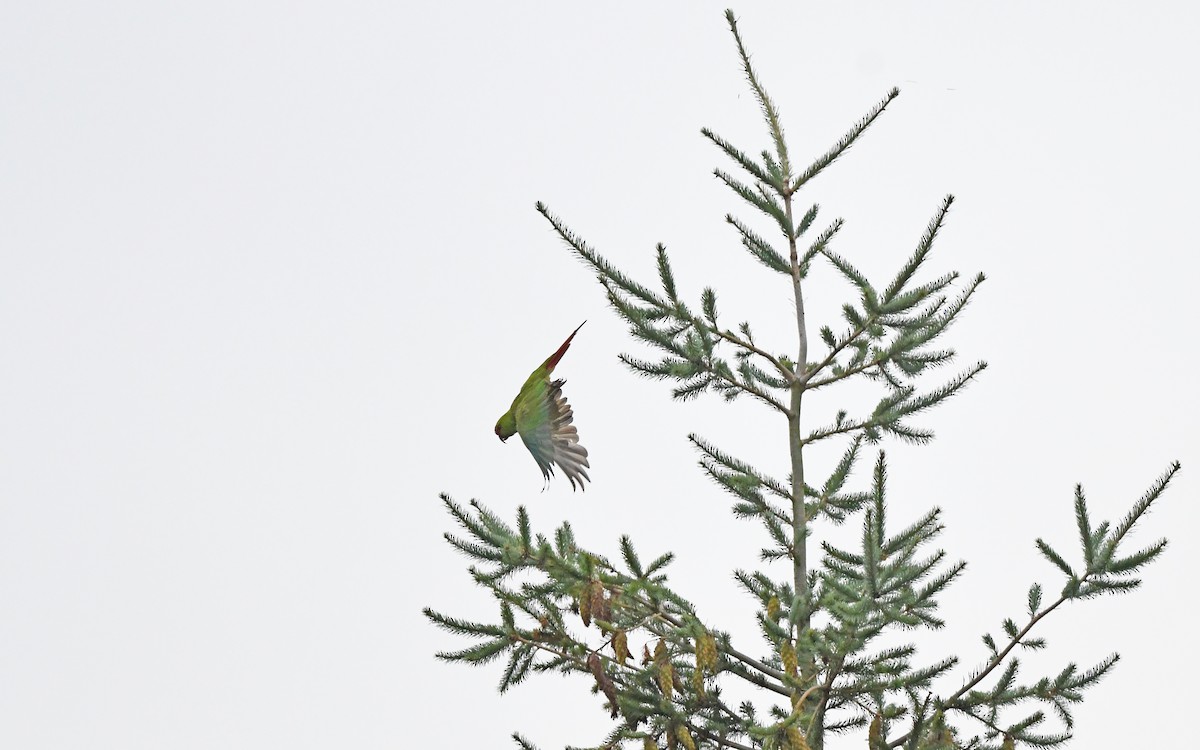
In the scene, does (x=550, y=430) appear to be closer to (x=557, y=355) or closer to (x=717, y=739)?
(x=557, y=355)

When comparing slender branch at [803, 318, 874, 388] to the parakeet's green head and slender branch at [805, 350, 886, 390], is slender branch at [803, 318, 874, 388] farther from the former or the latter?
the parakeet's green head

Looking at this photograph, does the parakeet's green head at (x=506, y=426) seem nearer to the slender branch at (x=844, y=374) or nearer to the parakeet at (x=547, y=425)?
the parakeet at (x=547, y=425)

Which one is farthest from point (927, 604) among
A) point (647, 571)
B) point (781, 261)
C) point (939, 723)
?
point (781, 261)

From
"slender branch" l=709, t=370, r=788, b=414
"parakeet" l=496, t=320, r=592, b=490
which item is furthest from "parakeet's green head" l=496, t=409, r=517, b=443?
"slender branch" l=709, t=370, r=788, b=414

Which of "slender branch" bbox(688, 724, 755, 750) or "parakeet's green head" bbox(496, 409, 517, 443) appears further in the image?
"parakeet's green head" bbox(496, 409, 517, 443)

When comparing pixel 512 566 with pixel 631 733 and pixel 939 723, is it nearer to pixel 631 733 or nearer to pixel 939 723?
pixel 631 733

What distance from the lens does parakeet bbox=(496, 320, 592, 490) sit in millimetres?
8414

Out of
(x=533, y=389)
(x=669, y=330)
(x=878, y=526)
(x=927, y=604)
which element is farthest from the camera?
(x=533, y=389)

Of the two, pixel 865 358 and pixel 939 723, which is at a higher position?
pixel 865 358

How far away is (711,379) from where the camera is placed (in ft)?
26.9

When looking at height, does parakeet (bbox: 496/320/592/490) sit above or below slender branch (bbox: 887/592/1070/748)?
above

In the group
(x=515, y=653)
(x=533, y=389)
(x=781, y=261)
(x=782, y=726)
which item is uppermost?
(x=781, y=261)

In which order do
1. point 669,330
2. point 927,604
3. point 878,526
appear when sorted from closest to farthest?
point 878,526
point 927,604
point 669,330

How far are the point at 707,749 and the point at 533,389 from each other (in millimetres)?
2233
